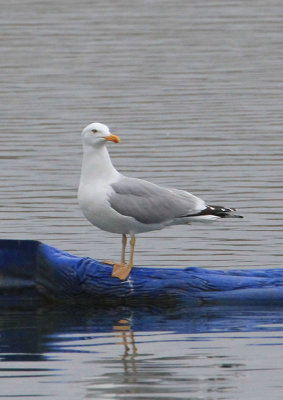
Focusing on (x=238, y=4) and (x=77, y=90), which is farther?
(x=238, y=4)

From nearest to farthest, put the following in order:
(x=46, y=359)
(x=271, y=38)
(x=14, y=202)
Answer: (x=46, y=359) < (x=14, y=202) < (x=271, y=38)

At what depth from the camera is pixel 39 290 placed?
1268 cm

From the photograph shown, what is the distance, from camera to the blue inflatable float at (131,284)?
41.4 feet

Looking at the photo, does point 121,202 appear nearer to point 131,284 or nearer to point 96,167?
point 96,167

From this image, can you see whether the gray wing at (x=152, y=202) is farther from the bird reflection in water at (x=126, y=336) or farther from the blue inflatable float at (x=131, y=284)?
→ the bird reflection in water at (x=126, y=336)

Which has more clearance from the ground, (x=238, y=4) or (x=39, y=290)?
(x=238, y=4)

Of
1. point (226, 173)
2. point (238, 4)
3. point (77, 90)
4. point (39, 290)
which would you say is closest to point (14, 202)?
point (226, 173)

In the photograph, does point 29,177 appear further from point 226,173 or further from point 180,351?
point 180,351

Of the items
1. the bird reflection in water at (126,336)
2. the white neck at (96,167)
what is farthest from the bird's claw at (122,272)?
the white neck at (96,167)

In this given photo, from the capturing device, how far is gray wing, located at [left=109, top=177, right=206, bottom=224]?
491 inches

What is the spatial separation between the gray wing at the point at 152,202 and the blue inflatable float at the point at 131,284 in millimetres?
524

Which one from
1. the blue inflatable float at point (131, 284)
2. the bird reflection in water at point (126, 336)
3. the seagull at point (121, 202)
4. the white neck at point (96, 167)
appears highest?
the white neck at point (96, 167)

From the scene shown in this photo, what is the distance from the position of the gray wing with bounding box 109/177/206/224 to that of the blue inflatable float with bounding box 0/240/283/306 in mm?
524

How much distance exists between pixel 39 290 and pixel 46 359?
1768mm
